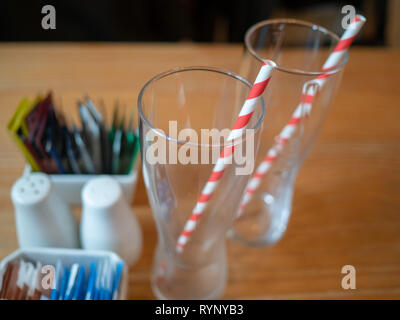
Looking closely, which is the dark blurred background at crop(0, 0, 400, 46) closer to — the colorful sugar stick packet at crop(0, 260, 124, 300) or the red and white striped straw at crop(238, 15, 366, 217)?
the red and white striped straw at crop(238, 15, 366, 217)

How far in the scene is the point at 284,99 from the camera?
1.24 feet

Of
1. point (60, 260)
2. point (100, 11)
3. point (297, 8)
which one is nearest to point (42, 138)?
point (60, 260)

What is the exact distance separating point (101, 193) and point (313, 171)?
0.26 meters

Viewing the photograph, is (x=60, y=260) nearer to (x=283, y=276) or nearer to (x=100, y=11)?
(x=283, y=276)

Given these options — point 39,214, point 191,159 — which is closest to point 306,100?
point 191,159

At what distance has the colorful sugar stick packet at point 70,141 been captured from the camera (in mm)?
430

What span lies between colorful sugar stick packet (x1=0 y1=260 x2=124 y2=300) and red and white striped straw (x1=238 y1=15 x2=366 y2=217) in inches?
5.8

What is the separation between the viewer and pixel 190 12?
3.48 feet

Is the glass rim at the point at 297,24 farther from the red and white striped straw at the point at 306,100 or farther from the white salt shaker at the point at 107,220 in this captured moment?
the white salt shaker at the point at 107,220

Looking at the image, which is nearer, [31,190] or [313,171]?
[31,190]

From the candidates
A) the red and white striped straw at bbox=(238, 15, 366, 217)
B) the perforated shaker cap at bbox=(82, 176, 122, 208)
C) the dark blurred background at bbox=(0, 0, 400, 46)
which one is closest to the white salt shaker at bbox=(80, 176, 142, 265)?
the perforated shaker cap at bbox=(82, 176, 122, 208)

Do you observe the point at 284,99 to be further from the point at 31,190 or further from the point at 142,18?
the point at 142,18

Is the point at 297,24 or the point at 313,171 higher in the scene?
the point at 297,24
